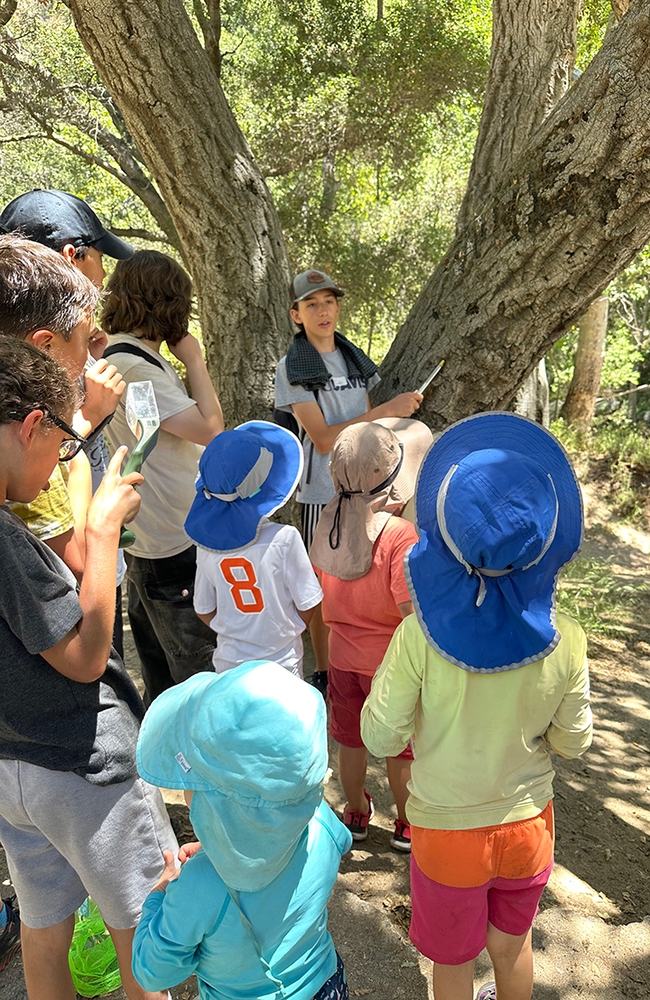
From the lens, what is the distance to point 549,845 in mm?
1807

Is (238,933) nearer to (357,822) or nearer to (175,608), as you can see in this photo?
(357,822)

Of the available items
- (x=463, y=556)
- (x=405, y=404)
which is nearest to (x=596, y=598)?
(x=405, y=404)

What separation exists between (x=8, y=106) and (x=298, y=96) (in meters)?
3.15

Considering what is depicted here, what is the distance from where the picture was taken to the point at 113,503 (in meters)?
1.73

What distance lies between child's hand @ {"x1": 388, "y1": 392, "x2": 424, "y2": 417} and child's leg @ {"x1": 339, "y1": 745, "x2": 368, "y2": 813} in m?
1.32

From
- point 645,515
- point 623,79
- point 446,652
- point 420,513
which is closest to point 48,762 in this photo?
point 446,652

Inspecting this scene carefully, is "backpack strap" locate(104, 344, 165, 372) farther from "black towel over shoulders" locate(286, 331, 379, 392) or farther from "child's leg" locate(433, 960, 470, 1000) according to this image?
"child's leg" locate(433, 960, 470, 1000)

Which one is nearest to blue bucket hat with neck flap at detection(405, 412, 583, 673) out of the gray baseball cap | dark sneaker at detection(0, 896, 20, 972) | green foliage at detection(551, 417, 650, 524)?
dark sneaker at detection(0, 896, 20, 972)

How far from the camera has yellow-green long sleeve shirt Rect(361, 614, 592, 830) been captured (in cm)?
171

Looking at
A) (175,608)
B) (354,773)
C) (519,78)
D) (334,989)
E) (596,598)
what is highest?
(519,78)

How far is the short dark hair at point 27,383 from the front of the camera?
1492 millimetres

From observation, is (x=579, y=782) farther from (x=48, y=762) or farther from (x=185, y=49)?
(x=185, y=49)

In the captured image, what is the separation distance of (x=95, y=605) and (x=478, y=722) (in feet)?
2.90

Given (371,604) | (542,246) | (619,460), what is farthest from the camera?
(619,460)
